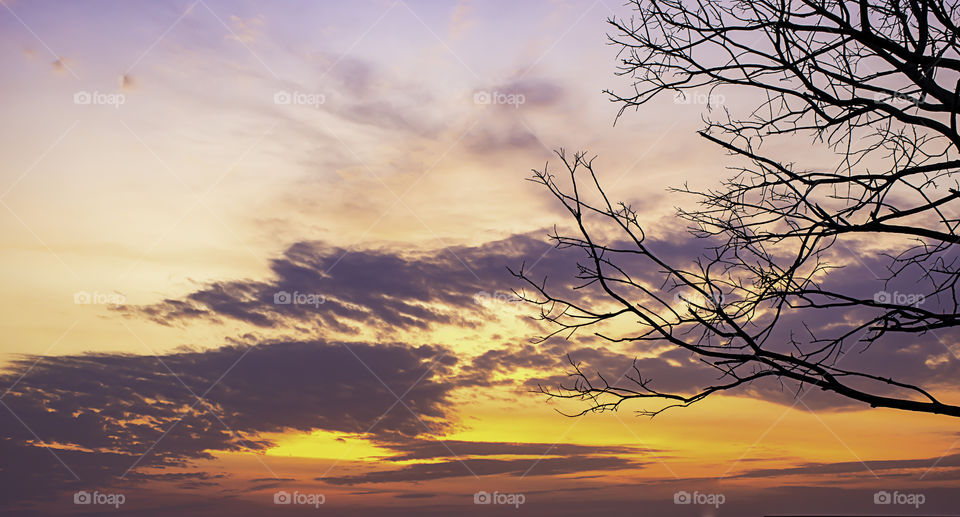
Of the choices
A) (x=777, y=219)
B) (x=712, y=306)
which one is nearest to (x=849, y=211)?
(x=777, y=219)

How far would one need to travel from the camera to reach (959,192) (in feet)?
15.9

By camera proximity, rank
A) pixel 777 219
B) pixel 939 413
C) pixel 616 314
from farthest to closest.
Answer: pixel 777 219 < pixel 616 314 < pixel 939 413

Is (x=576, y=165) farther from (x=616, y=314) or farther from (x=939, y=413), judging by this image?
(x=939, y=413)

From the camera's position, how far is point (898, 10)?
5238mm

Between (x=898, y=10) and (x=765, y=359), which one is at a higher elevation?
(x=898, y=10)

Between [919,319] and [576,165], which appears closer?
[919,319]

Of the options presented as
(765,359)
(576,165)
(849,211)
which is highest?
(576,165)

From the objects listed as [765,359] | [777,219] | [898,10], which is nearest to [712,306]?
[765,359]

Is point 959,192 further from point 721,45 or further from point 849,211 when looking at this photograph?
point 721,45

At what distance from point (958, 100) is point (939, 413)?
6.54ft

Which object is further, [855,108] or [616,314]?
[855,108]

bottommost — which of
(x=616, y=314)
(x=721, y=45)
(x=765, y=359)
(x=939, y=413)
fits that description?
(x=939, y=413)

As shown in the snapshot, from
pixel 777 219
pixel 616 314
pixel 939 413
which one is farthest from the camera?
pixel 777 219

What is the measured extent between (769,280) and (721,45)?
1751 millimetres
